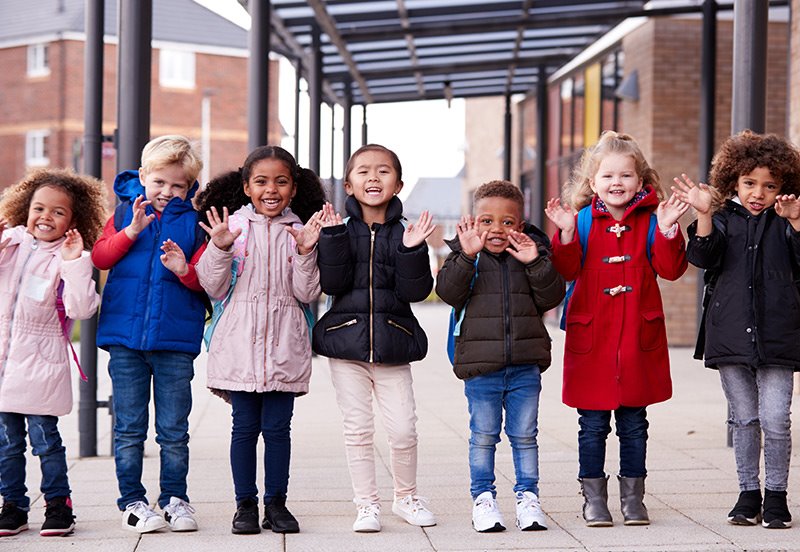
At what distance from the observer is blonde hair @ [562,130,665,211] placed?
5406 millimetres

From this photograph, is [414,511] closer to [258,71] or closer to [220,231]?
[220,231]

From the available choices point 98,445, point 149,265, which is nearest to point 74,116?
point 98,445

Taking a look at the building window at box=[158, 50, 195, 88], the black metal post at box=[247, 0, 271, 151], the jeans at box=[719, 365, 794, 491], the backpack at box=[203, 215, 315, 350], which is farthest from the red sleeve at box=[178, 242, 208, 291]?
the building window at box=[158, 50, 195, 88]

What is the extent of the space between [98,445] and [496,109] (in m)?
33.5

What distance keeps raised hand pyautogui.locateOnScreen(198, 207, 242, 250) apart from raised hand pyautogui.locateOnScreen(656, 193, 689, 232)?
70.8 inches

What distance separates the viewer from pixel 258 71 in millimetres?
9297

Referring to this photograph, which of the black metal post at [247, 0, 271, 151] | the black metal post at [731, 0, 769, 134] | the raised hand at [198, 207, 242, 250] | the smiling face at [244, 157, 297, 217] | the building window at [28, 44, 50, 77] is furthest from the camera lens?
the building window at [28, 44, 50, 77]

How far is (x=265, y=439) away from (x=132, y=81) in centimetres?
257

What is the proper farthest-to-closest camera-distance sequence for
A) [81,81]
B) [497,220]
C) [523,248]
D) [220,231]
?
[81,81], [497,220], [523,248], [220,231]

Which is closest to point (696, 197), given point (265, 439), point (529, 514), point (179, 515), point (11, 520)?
point (529, 514)

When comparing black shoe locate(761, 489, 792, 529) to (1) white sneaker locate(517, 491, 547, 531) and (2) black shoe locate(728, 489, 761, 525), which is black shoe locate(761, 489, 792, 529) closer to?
(2) black shoe locate(728, 489, 761, 525)

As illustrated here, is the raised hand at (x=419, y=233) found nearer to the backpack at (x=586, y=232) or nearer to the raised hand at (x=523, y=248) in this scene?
the raised hand at (x=523, y=248)

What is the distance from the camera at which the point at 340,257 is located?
5.21 meters

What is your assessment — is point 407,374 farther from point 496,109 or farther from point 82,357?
point 496,109
